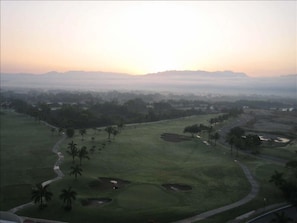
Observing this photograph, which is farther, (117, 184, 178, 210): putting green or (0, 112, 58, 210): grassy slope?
(0, 112, 58, 210): grassy slope

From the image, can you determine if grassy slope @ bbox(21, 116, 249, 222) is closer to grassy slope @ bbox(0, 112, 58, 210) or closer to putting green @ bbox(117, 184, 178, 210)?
putting green @ bbox(117, 184, 178, 210)

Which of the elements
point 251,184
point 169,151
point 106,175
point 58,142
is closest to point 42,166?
Result: point 106,175

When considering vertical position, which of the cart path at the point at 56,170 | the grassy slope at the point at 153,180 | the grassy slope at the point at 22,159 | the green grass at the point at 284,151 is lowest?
the grassy slope at the point at 22,159

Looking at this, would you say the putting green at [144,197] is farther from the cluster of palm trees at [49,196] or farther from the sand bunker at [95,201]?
the cluster of palm trees at [49,196]

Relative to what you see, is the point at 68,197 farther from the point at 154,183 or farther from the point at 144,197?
the point at 154,183

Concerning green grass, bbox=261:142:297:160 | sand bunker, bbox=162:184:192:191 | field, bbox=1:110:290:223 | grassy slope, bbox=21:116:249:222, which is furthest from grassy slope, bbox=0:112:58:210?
green grass, bbox=261:142:297:160

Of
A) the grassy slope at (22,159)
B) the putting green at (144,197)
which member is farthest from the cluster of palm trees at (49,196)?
the putting green at (144,197)
